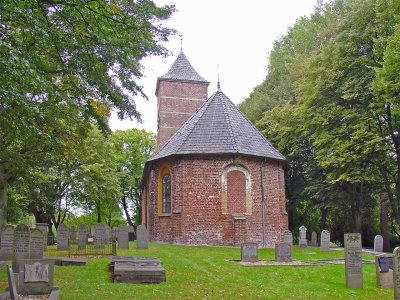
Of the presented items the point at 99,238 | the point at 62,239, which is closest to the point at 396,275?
the point at 99,238

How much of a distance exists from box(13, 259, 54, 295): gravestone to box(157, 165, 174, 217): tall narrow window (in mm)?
14363

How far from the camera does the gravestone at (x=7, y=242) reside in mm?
13477

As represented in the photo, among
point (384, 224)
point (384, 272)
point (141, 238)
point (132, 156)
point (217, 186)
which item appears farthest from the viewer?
point (132, 156)

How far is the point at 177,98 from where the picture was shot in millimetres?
37188

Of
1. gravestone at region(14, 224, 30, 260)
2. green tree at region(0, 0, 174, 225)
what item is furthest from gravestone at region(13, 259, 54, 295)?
green tree at region(0, 0, 174, 225)

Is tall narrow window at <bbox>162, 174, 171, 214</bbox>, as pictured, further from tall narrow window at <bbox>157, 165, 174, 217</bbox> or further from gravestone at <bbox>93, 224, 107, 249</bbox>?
gravestone at <bbox>93, 224, 107, 249</bbox>

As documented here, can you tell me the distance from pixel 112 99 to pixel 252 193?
43.7ft

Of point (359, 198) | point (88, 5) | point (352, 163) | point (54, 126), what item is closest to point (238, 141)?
point (352, 163)

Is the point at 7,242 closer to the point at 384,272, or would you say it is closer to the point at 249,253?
the point at 249,253

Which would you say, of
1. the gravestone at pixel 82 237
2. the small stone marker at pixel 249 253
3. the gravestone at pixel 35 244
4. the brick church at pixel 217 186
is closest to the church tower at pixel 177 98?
the brick church at pixel 217 186

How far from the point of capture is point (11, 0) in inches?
283

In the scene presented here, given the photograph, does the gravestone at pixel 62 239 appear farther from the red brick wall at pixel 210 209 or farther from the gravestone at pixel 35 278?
the gravestone at pixel 35 278

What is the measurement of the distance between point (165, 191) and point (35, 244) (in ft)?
39.7

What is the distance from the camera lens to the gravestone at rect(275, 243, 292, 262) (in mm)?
15078
